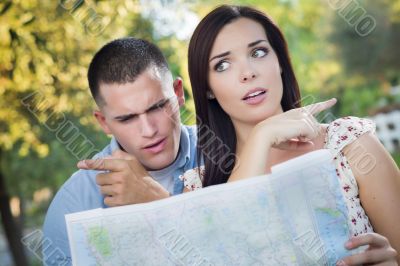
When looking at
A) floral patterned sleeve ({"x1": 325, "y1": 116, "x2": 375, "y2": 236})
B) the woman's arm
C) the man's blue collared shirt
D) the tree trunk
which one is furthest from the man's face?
the tree trunk

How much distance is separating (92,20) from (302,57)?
731 inches

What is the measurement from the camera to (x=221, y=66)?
2.05 metres

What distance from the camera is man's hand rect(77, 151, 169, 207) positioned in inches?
73.9

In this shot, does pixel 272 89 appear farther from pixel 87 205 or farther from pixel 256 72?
pixel 87 205

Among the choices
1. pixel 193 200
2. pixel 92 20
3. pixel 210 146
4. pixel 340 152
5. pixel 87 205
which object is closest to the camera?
pixel 193 200

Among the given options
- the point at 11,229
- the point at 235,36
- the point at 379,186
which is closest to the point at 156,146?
the point at 235,36

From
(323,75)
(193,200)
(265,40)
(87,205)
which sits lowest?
(193,200)

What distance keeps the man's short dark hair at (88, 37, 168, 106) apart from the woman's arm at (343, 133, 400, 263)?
101 centimetres

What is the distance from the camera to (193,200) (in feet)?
5.13

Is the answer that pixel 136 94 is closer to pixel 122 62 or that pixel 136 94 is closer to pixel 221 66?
pixel 122 62

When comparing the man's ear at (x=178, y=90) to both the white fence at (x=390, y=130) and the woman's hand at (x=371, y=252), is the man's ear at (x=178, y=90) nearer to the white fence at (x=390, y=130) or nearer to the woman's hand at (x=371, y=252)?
the woman's hand at (x=371, y=252)

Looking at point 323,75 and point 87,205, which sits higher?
Result: point 323,75

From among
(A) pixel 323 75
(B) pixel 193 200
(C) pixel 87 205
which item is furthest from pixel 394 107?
(B) pixel 193 200

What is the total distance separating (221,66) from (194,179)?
54 cm
